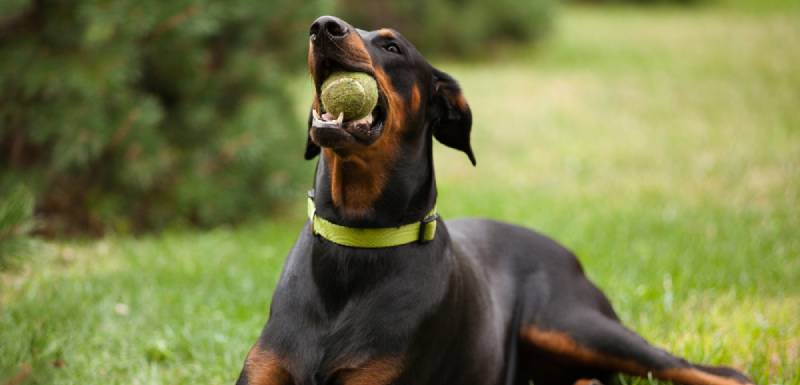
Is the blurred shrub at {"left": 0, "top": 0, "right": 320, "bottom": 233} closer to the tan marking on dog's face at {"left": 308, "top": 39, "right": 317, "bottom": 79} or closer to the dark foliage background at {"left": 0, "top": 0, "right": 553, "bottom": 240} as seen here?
the dark foliage background at {"left": 0, "top": 0, "right": 553, "bottom": 240}

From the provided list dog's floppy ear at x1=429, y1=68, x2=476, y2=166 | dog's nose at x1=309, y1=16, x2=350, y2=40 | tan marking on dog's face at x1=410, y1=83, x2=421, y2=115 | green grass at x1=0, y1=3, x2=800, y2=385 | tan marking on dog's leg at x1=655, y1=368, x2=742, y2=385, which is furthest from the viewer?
green grass at x1=0, y1=3, x2=800, y2=385

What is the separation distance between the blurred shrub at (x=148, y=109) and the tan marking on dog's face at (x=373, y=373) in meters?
3.78

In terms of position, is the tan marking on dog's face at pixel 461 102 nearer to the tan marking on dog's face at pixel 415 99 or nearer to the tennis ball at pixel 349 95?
the tan marking on dog's face at pixel 415 99

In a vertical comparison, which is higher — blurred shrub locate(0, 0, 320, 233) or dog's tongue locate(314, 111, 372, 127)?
dog's tongue locate(314, 111, 372, 127)

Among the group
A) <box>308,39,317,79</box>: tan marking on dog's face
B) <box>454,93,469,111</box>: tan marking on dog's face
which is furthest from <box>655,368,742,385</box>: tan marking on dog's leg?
<box>308,39,317,79</box>: tan marking on dog's face

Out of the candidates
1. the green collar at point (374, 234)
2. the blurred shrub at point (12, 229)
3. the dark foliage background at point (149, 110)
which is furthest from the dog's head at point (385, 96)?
the dark foliage background at point (149, 110)

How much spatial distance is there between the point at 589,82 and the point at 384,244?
10.5 m

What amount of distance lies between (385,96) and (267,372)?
0.99 metres

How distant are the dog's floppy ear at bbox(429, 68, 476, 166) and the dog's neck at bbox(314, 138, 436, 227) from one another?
325 millimetres

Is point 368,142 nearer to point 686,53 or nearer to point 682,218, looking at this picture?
point 682,218

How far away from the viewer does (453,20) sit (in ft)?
48.5

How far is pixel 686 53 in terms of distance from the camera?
15.2 m

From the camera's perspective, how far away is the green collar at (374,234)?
2.90 meters

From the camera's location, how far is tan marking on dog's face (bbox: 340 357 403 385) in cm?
278
